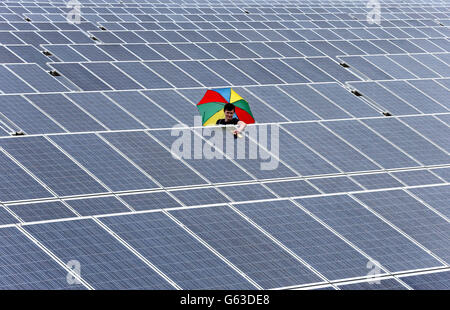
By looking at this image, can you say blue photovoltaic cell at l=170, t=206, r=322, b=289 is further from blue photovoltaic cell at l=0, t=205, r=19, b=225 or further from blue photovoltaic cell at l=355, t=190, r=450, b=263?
blue photovoltaic cell at l=355, t=190, r=450, b=263

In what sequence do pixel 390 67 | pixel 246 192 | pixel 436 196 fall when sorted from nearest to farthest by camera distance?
pixel 246 192
pixel 436 196
pixel 390 67

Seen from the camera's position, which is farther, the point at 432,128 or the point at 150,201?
the point at 432,128

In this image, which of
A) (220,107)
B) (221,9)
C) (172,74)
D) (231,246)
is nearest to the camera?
(231,246)

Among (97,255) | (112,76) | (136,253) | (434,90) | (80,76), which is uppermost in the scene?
(80,76)

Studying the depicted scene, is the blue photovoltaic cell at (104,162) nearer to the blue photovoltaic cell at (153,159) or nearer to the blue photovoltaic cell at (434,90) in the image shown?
the blue photovoltaic cell at (153,159)

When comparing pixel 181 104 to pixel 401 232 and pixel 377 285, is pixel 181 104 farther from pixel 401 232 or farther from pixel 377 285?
pixel 377 285

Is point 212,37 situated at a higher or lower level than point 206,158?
higher

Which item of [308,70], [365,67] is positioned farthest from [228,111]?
[365,67]

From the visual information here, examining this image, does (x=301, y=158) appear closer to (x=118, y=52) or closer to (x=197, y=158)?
(x=197, y=158)
